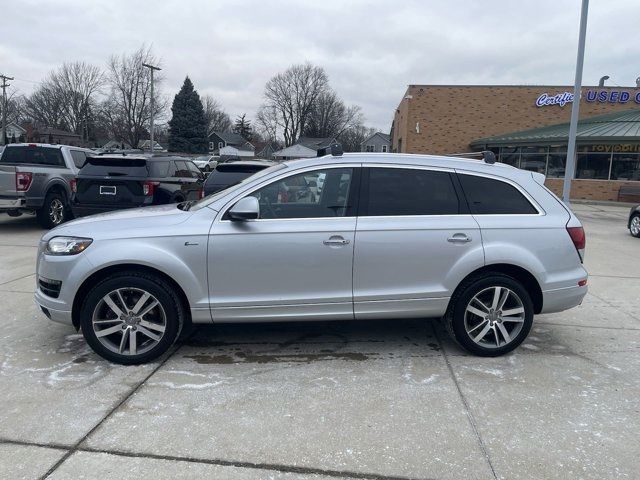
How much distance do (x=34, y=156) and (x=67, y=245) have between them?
892 centimetres

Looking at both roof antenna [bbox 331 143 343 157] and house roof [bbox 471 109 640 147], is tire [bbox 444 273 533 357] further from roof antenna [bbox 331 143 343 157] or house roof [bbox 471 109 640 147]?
house roof [bbox 471 109 640 147]

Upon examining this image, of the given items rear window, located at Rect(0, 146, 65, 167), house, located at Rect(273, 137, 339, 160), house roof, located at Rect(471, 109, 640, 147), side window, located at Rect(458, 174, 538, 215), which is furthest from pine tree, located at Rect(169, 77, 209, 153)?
side window, located at Rect(458, 174, 538, 215)

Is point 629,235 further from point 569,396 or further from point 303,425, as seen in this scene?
point 303,425

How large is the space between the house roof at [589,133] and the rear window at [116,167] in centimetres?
2079

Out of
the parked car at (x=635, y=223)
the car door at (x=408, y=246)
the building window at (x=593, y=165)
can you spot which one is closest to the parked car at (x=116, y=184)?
the car door at (x=408, y=246)

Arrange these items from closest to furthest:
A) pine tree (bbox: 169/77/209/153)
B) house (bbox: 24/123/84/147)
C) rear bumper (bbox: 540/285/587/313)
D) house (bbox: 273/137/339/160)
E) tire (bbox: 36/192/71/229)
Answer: rear bumper (bbox: 540/285/587/313)
tire (bbox: 36/192/71/229)
house (bbox: 24/123/84/147)
pine tree (bbox: 169/77/209/153)
house (bbox: 273/137/339/160)

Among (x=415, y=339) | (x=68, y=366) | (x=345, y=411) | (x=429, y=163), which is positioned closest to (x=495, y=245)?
(x=429, y=163)

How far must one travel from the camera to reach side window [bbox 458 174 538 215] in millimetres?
4402

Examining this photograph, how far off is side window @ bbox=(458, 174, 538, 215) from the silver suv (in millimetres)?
11

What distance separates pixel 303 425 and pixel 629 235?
12588mm

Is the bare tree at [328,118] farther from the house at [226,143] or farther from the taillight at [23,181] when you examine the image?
the taillight at [23,181]

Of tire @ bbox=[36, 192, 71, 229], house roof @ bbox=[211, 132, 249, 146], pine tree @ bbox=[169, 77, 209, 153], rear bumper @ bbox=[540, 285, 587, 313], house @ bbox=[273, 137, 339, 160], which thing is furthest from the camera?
house roof @ bbox=[211, 132, 249, 146]

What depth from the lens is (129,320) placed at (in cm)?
410

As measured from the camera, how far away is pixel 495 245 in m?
4.27
